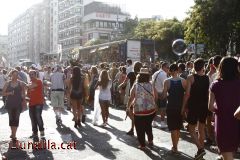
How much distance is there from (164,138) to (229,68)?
559cm

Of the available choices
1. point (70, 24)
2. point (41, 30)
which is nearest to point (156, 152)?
point (70, 24)

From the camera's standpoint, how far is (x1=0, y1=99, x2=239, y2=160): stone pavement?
924cm

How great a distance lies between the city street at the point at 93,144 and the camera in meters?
9.27

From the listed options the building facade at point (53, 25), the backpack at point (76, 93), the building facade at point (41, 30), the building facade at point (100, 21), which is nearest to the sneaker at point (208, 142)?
the backpack at point (76, 93)

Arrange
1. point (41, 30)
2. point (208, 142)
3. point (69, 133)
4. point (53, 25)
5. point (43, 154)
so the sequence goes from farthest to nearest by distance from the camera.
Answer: point (41, 30)
point (53, 25)
point (69, 133)
point (208, 142)
point (43, 154)

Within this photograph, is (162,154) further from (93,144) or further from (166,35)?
(166,35)

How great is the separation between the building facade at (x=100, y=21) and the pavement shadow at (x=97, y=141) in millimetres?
105227

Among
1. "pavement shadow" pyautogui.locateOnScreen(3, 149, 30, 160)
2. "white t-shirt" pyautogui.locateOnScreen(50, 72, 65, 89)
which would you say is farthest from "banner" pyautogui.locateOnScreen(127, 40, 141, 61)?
Result: "pavement shadow" pyautogui.locateOnScreen(3, 149, 30, 160)

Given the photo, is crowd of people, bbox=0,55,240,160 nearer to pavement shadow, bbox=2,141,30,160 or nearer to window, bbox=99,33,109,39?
pavement shadow, bbox=2,141,30,160

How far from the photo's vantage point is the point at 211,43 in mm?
43125

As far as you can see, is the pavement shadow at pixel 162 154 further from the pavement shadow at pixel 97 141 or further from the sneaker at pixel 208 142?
the sneaker at pixel 208 142

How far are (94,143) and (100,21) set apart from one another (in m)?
113

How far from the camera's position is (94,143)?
1080 cm

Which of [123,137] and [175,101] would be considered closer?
[175,101]
